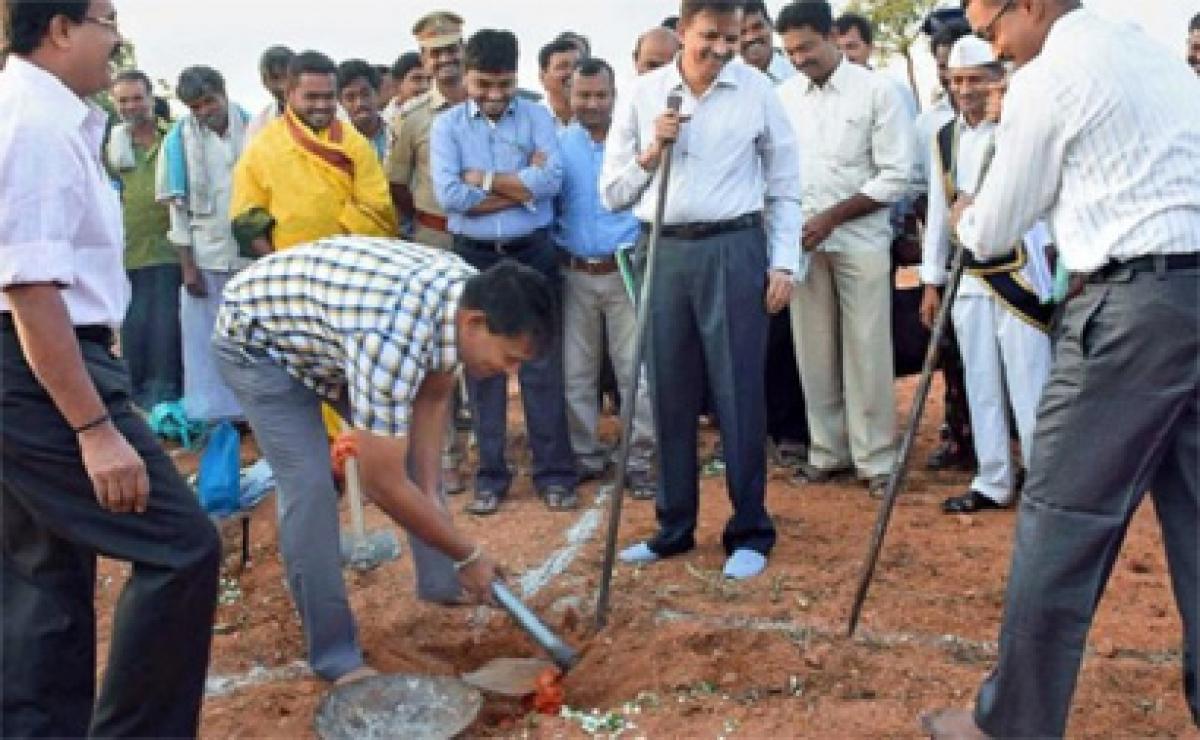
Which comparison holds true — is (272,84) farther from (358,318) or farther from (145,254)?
(358,318)

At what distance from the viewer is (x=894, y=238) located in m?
6.74

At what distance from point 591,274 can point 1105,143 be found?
3.40 meters

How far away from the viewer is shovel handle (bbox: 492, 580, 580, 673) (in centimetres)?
404

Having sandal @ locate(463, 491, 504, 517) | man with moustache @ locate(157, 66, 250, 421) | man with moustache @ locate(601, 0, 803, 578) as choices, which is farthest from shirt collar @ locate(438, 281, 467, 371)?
man with moustache @ locate(157, 66, 250, 421)

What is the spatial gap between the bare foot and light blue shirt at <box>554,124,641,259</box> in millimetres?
2710

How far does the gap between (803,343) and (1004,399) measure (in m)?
1.08

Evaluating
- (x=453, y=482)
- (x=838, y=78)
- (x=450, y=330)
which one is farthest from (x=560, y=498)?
(x=450, y=330)

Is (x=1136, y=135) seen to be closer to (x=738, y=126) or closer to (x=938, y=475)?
(x=738, y=126)

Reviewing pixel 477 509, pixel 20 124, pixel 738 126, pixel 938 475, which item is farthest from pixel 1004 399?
pixel 20 124

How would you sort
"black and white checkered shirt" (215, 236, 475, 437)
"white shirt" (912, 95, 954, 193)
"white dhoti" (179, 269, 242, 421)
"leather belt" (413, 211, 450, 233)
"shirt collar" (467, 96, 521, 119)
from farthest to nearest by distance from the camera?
"white dhoti" (179, 269, 242, 421) < "leather belt" (413, 211, 450, 233) < "white shirt" (912, 95, 954, 193) < "shirt collar" (467, 96, 521, 119) < "black and white checkered shirt" (215, 236, 475, 437)

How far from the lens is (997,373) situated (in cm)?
580

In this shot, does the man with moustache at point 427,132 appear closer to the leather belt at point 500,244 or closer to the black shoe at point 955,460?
the leather belt at point 500,244

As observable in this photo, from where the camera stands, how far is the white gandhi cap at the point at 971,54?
5.54 m

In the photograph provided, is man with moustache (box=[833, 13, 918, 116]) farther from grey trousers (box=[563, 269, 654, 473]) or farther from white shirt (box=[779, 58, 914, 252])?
grey trousers (box=[563, 269, 654, 473])
